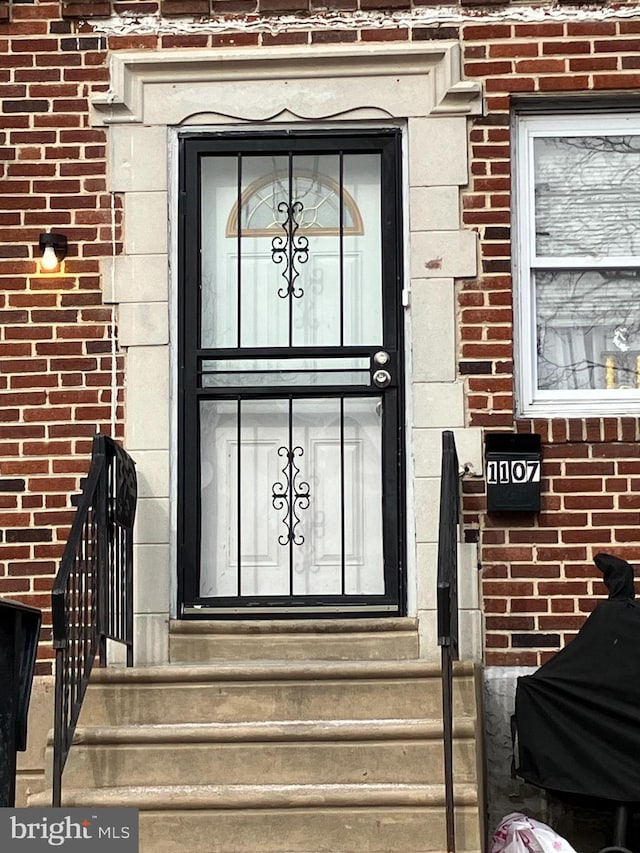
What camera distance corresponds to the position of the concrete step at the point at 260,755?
5949 mm

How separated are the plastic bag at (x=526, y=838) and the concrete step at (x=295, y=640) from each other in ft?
3.04

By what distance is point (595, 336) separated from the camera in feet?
23.2

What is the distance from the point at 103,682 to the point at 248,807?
895mm

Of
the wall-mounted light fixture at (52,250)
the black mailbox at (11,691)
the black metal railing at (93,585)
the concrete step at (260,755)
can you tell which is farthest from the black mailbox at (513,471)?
the black mailbox at (11,691)

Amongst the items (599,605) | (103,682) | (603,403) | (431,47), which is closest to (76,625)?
(103,682)

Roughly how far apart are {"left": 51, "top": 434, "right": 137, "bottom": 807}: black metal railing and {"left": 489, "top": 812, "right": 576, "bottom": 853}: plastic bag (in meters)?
1.71

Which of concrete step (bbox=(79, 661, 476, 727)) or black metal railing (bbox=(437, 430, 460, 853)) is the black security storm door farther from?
black metal railing (bbox=(437, 430, 460, 853))

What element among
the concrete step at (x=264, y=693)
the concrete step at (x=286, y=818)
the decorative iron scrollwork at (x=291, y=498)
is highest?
the decorative iron scrollwork at (x=291, y=498)

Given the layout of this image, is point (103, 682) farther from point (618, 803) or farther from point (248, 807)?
point (618, 803)

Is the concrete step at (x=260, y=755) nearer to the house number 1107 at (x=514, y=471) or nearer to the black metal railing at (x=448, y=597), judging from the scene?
the black metal railing at (x=448, y=597)

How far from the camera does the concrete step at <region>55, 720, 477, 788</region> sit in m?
5.95

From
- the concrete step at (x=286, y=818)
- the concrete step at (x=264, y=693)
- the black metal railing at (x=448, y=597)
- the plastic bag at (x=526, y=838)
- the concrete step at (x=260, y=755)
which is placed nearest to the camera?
the black metal railing at (x=448, y=597)

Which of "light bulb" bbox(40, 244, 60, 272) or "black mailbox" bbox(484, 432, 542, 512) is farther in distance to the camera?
"light bulb" bbox(40, 244, 60, 272)

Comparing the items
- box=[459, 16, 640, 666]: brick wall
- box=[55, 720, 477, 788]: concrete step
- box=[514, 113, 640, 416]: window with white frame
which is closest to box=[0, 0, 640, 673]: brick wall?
box=[459, 16, 640, 666]: brick wall
